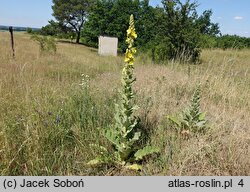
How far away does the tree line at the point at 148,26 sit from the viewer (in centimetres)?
1563

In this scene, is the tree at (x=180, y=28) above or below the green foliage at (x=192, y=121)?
above

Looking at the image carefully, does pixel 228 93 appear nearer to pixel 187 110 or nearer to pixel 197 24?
pixel 187 110

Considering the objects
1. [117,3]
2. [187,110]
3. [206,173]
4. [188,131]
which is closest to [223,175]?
[206,173]

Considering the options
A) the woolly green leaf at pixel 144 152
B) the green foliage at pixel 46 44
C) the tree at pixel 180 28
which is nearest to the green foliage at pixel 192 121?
the woolly green leaf at pixel 144 152

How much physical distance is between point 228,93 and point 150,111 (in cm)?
221

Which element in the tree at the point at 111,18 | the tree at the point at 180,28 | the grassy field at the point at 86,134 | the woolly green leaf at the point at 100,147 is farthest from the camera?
the tree at the point at 111,18

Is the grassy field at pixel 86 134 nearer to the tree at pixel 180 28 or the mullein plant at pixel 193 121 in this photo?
the mullein plant at pixel 193 121

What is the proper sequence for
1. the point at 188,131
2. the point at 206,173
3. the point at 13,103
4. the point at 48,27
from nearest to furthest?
the point at 206,173
the point at 188,131
the point at 13,103
the point at 48,27

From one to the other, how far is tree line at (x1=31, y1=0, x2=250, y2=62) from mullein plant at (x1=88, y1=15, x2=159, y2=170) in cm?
432

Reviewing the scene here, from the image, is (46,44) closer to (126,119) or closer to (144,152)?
(126,119)

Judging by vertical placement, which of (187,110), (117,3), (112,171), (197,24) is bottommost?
(112,171)

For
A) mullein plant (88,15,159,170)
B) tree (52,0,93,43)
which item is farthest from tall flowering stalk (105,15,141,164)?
Answer: tree (52,0,93,43)

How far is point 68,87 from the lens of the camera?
5422 millimetres

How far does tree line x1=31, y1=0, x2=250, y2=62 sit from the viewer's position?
51.3 ft
